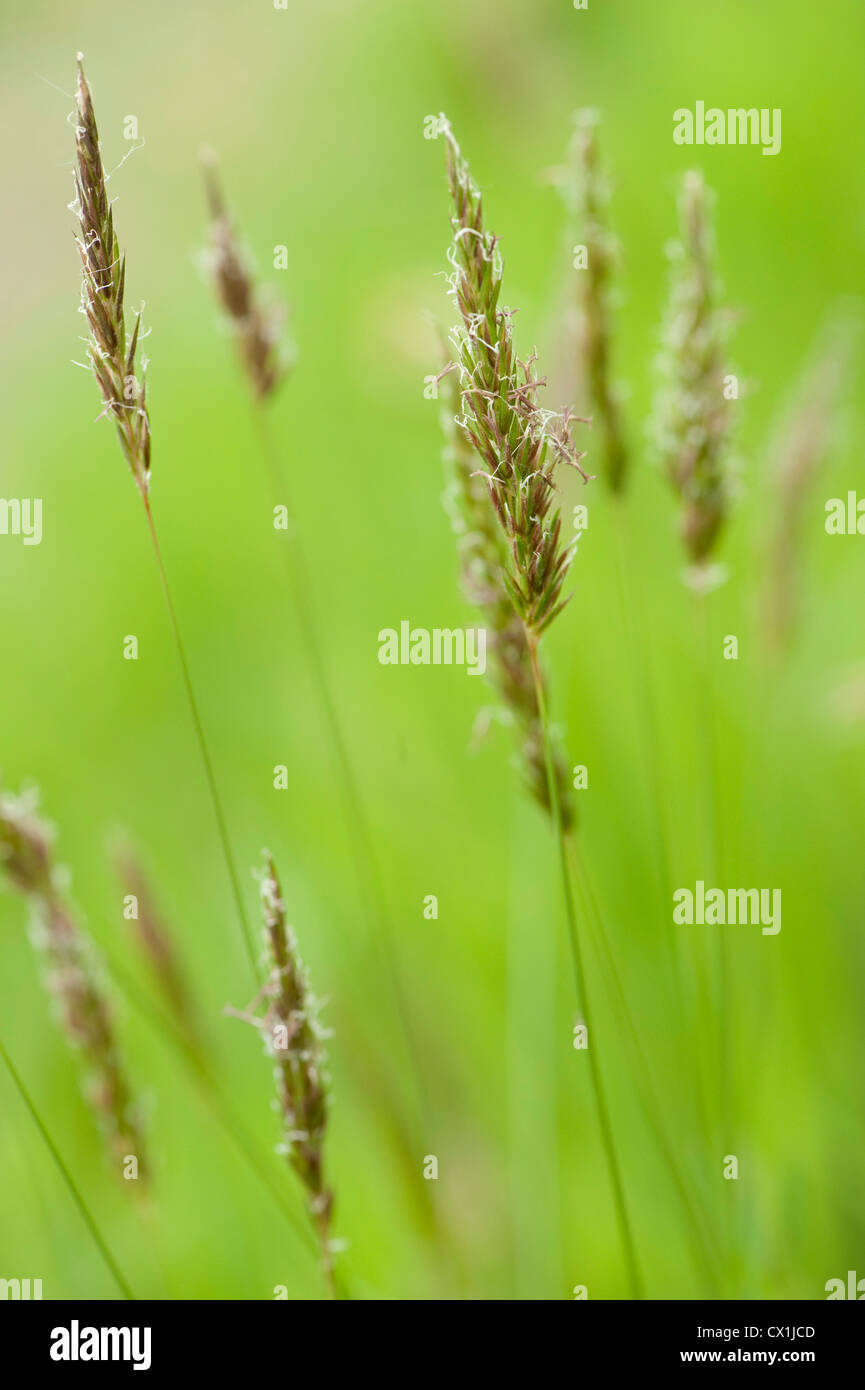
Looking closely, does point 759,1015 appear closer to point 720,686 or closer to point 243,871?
point 720,686

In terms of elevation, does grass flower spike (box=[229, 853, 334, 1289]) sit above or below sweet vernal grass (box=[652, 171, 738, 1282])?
below

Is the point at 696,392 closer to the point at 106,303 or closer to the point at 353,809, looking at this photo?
the point at 106,303

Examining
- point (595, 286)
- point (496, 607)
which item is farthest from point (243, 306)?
point (496, 607)

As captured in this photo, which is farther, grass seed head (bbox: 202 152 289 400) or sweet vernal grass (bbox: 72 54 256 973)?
grass seed head (bbox: 202 152 289 400)

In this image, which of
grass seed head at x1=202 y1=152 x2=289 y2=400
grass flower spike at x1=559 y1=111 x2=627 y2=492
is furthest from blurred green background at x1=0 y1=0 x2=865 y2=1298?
grass seed head at x1=202 y1=152 x2=289 y2=400

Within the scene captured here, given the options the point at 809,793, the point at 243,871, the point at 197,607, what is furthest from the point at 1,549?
the point at 809,793

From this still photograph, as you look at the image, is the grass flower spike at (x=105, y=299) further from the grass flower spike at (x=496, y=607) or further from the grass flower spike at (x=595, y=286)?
the grass flower spike at (x=595, y=286)

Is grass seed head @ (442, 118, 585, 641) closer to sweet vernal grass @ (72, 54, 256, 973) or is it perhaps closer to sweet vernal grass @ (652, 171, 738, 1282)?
sweet vernal grass @ (72, 54, 256, 973)
